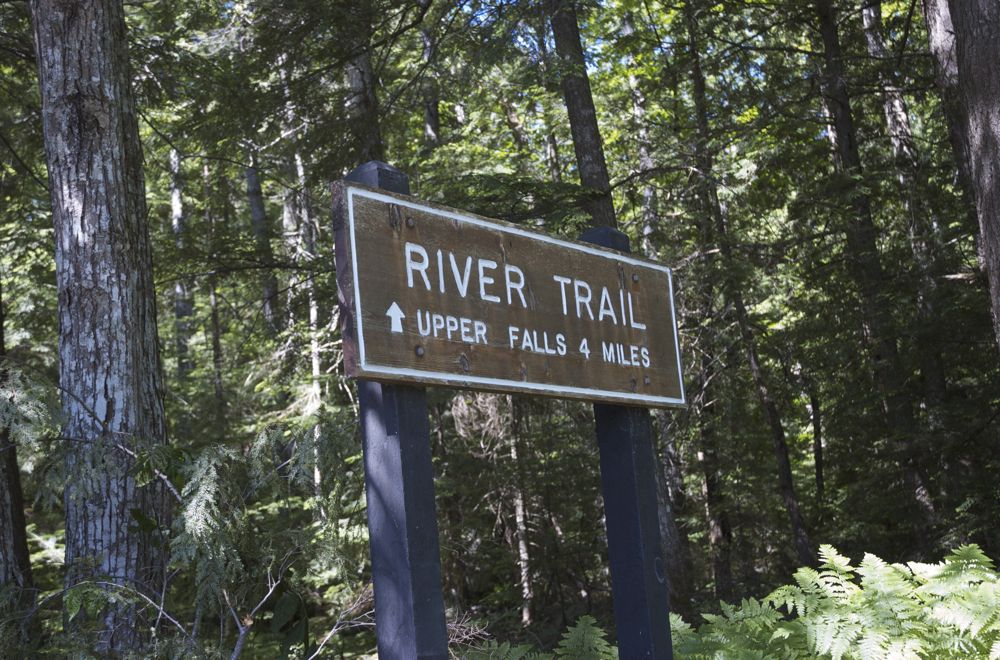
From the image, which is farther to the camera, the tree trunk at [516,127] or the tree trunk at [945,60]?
the tree trunk at [516,127]

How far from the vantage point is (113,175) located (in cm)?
493

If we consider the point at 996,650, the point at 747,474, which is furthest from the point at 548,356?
the point at 747,474

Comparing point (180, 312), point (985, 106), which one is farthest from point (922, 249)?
point (180, 312)

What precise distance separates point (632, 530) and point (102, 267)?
3124 mm

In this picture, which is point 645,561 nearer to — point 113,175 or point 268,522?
point 113,175

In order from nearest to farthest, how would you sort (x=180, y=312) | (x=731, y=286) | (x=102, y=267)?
(x=102, y=267), (x=731, y=286), (x=180, y=312)

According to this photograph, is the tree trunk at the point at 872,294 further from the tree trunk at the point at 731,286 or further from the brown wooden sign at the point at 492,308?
the brown wooden sign at the point at 492,308

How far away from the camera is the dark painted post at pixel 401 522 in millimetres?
2395

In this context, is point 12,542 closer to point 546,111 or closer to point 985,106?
point 985,106

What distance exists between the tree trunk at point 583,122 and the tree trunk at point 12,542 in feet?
18.5

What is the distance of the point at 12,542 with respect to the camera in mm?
5852

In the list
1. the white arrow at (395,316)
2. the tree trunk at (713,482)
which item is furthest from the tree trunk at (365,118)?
the white arrow at (395,316)

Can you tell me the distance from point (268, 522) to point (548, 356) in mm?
10351

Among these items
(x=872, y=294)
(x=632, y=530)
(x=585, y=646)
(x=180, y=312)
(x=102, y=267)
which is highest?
(x=180, y=312)
